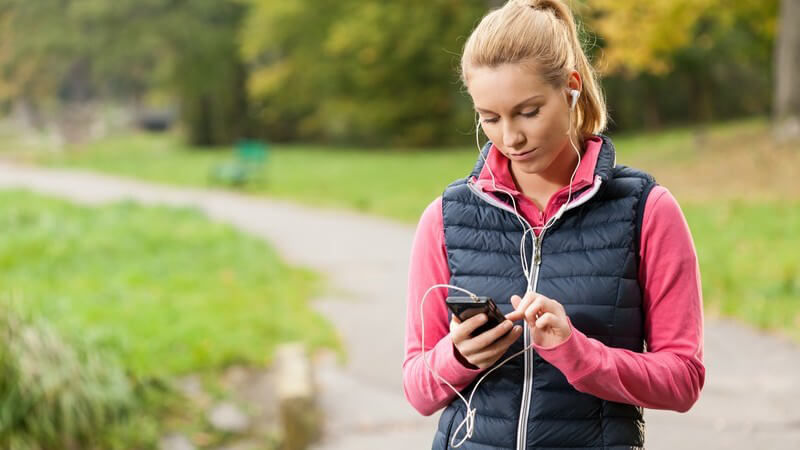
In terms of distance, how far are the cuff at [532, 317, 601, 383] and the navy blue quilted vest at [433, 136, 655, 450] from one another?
134mm

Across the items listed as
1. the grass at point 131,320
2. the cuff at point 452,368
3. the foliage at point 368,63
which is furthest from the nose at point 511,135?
the foliage at point 368,63

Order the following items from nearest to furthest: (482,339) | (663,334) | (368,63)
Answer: (482,339) < (663,334) < (368,63)

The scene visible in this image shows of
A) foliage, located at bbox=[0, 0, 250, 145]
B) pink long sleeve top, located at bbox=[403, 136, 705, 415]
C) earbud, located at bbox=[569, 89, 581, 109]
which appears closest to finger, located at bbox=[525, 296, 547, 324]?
pink long sleeve top, located at bbox=[403, 136, 705, 415]

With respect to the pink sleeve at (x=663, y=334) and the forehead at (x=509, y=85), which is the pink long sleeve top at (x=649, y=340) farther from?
the forehead at (x=509, y=85)

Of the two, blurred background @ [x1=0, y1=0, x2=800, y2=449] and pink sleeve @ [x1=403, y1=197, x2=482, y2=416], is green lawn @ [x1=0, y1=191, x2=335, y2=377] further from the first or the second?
pink sleeve @ [x1=403, y1=197, x2=482, y2=416]

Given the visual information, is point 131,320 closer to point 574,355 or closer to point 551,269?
point 551,269

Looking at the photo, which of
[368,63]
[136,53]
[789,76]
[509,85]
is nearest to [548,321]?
[509,85]

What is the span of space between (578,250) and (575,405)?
13.4 inches

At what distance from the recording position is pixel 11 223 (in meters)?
12.5

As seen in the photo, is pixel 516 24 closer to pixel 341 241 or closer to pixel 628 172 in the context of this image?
pixel 628 172

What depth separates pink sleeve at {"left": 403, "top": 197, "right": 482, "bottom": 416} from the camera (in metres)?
2.14

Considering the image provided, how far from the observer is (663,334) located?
2.01 m

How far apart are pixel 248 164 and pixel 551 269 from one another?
19.3 m

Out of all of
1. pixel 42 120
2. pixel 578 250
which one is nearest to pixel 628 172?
pixel 578 250
